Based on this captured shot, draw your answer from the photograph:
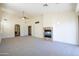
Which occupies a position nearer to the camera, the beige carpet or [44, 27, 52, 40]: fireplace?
the beige carpet

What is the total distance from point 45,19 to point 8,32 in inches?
124

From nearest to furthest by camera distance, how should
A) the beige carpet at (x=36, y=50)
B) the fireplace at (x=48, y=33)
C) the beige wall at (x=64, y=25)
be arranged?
the beige carpet at (x=36, y=50) < the beige wall at (x=64, y=25) < the fireplace at (x=48, y=33)

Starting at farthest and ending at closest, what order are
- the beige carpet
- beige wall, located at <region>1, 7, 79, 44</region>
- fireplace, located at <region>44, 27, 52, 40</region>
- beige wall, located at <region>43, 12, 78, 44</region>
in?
fireplace, located at <region>44, 27, 52, 40</region> → beige wall, located at <region>43, 12, 78, 44</region> → beige wall, located at <region>1, 7, 79, 44</region> → the beige carpet

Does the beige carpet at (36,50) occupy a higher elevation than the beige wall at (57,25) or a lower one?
lower

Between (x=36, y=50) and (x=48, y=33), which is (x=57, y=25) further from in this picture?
(x=36, y=50)

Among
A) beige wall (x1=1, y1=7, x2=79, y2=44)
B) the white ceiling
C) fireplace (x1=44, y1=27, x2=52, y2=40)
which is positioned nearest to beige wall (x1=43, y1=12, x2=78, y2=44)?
beige wall (x1=1, y1=7, x2=79, y2=44)

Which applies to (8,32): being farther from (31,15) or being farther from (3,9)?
(31,15)

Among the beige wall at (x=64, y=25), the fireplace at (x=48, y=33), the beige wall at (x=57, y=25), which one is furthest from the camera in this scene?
the fireplace at (x=48, y=33)

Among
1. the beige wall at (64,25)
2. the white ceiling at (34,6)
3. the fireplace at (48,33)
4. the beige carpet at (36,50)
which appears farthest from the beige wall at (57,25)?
the beige carpet at (36,50)

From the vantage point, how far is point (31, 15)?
7406 mm

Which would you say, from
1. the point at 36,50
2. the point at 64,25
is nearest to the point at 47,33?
the point at 64,25

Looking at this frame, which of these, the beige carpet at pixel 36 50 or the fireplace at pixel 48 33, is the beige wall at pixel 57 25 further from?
the beige carpet at pixel 36 50

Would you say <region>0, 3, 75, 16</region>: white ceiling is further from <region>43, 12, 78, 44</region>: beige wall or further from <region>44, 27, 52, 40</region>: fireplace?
<region>44, 27, 52, 40</region>: fireplace

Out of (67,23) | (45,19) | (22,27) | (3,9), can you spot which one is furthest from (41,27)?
(3,9)
